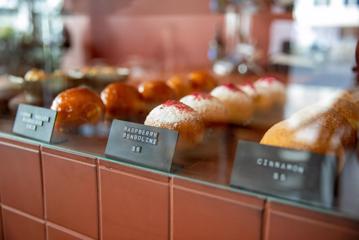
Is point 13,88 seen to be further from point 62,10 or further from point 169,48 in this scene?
point 62,10

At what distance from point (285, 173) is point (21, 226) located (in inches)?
21.6

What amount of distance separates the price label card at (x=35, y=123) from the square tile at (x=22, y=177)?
0.02m

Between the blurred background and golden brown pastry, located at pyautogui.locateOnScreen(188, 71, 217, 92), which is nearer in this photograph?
golden brown pastry, located at pyautogui.locateOnScreen(188, 71, 217, 92)

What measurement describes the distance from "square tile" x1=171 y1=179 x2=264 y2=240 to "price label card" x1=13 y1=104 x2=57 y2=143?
259 mm

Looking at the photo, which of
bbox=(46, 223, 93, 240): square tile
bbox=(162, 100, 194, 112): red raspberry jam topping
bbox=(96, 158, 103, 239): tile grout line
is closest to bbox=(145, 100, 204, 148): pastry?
bbox=(162, 100, 194, 112): red raspberry jam topping

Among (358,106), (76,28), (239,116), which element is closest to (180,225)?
(239,116)

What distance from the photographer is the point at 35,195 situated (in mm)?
693

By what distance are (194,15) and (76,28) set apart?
140 cm

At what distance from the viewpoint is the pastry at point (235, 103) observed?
72cm

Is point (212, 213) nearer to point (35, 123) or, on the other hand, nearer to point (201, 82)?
point (35, 123)

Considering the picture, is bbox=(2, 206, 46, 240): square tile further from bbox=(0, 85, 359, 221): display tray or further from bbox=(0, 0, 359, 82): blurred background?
bbox=(0, 0, 359, 82): blurred background

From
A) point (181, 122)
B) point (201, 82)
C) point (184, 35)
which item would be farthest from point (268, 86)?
point (184, 35)

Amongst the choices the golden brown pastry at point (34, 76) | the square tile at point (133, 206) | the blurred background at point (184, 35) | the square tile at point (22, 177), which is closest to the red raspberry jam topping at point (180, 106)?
the square tile at point (133, 206)

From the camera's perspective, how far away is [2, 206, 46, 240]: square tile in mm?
700
